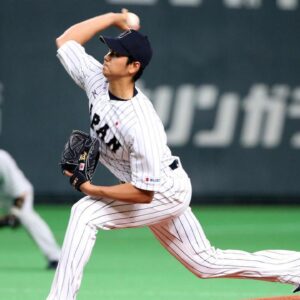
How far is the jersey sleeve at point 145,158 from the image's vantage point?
736 cm

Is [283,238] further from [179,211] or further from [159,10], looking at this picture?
[179,211]

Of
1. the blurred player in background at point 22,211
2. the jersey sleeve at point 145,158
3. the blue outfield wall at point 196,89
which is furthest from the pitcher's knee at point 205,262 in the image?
the blue outfield wall at point 196,89

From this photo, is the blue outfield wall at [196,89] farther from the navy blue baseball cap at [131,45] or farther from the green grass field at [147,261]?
the navy blue baseball cap at [131,45]

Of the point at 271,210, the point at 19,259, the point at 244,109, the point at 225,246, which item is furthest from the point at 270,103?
the point at 19,259

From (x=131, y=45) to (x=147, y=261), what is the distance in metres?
4.36

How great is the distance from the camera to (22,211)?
1084 cm

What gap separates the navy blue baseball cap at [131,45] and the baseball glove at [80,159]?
55 centimetres

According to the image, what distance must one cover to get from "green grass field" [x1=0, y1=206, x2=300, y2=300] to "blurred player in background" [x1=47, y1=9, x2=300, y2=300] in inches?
55.8

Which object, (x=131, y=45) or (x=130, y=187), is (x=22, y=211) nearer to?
(x=130, y=187)

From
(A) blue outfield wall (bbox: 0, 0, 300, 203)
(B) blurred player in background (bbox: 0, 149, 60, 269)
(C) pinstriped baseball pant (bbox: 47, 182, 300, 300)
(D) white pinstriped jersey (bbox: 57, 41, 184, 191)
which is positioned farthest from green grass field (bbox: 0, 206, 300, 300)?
(D) white pinstriped jersey (bbox: 57, 41, 184, 191)

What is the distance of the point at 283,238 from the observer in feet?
44.1

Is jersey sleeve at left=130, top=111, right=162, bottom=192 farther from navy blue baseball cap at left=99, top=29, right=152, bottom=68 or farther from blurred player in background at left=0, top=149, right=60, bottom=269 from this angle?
blurred player in background at left=0, top=149, right=60, bottom=269

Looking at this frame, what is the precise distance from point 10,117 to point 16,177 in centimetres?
444

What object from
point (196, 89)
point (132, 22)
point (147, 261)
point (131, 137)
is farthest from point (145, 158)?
point (196, 89)
